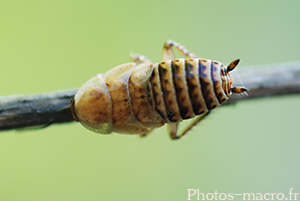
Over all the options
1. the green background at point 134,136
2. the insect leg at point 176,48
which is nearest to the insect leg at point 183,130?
the insect leg at point 176,48

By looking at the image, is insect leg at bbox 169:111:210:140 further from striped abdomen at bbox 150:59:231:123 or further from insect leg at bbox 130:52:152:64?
insect leg at bbox 130:52:152:64

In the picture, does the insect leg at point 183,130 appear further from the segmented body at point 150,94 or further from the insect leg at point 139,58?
the insect leg at point 139,58

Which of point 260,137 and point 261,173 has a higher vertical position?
point 260,137

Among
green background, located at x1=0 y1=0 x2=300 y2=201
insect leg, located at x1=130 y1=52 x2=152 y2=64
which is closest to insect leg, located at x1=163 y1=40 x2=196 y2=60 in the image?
insect leg, located at x1=130 y1=52 x2=152 y2=64

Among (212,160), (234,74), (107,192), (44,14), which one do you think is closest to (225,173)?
(212,160)

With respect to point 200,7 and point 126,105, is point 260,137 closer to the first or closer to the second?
point 200,7

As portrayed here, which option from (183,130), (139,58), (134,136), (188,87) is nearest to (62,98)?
(139,58)
